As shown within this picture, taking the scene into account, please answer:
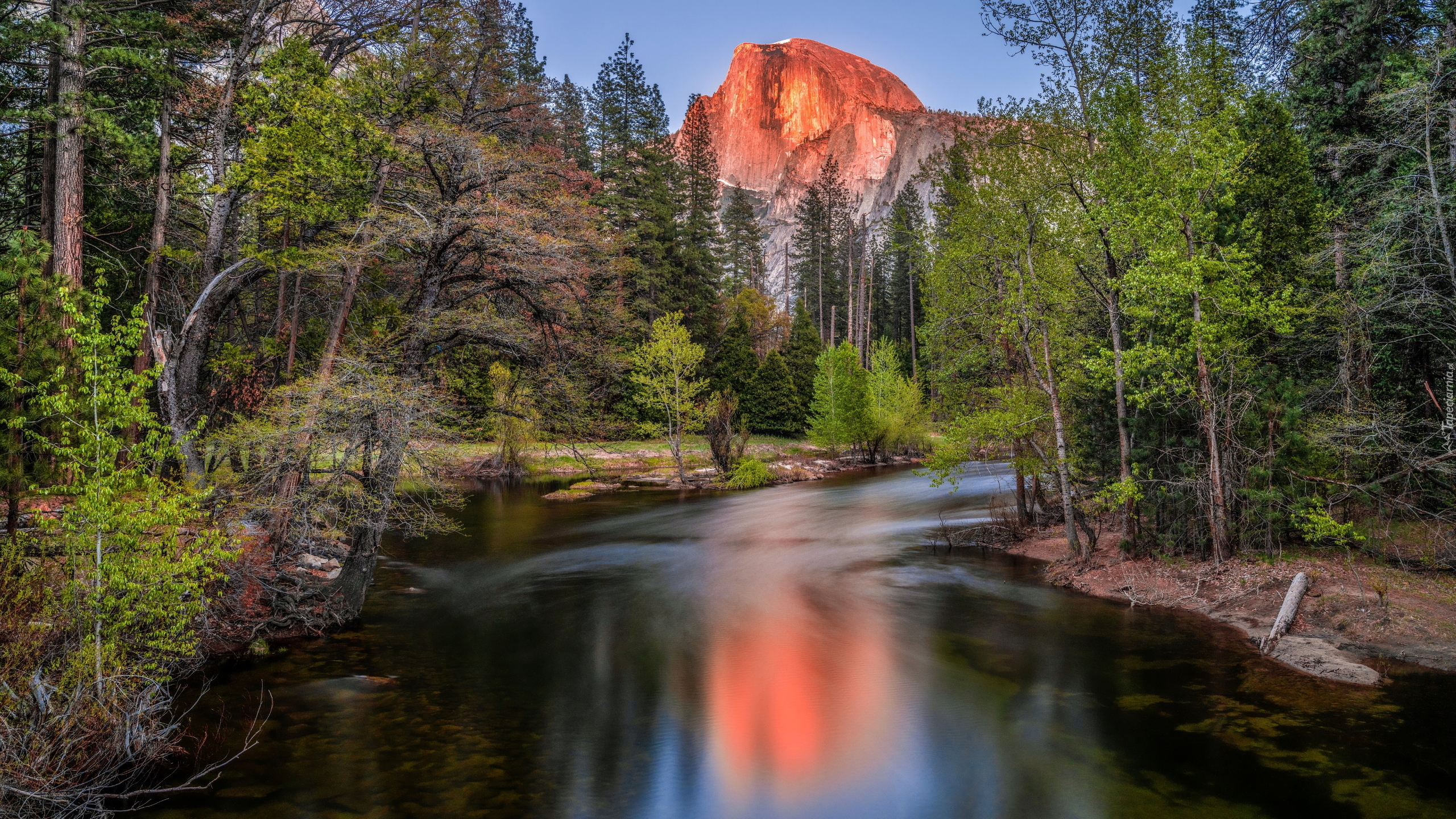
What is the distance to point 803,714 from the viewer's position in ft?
→ 32.0

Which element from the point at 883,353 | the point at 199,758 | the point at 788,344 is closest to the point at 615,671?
the point at 199,758

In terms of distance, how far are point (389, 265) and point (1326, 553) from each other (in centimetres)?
2050

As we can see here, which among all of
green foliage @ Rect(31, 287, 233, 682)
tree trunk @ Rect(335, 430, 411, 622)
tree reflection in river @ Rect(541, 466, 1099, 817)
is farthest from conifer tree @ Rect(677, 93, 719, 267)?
green foliage @ Rect(31, 287, 233, 682)

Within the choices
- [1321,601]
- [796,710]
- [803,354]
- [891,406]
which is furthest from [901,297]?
[796,710]

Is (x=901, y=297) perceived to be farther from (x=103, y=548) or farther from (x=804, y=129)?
(x=804, y=129)

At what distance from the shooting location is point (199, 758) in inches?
300

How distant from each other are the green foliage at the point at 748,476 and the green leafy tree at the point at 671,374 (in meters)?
2.42

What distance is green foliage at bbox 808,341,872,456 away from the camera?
37.5 meters

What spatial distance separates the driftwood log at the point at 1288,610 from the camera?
1086 centimetres

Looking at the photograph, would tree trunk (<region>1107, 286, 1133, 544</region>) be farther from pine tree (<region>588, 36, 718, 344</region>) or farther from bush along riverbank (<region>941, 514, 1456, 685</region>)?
pine tree (<region>588, 36, 718, 344</region>)

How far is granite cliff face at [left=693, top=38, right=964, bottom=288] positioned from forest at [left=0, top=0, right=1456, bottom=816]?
8549 cm

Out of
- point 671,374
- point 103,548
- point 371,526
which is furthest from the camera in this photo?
point 671,374

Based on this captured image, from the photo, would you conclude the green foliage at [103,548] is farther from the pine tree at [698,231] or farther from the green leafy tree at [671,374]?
the pine tree at [698,231]

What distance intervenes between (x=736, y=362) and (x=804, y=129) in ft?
297
